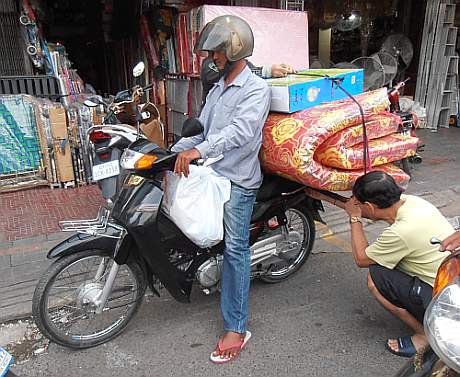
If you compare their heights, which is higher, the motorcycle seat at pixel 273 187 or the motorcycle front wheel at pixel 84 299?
the motorcycle seat at pixel 273 187

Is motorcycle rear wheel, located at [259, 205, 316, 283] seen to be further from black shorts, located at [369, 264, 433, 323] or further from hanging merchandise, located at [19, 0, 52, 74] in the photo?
hanging merchandise, located at [19, 0, 52, 74]

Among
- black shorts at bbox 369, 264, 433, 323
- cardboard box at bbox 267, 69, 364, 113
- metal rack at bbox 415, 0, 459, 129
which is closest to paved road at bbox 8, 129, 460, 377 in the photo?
black shorts at bbox 369, 264, 433, 323

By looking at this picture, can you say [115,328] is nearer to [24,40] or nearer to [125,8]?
[24,40]

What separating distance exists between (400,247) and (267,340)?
1.02 meters

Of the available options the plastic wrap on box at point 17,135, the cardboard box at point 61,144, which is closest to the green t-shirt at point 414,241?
the cardboard box at point 61,144

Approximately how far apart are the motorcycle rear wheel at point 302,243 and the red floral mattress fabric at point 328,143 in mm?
692

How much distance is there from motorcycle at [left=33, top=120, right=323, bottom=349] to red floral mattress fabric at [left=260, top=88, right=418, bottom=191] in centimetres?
41

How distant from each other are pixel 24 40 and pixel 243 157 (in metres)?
4.68

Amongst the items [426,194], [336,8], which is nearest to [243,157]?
A: [426,194]

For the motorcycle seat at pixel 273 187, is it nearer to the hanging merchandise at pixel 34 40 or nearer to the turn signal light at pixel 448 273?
the turn signal light at pixel 448 273

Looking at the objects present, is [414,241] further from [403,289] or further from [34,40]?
[34,40]

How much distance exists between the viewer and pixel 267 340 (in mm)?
2715

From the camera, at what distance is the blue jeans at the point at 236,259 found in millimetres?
2508

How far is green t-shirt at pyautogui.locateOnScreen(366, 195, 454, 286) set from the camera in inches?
90.7
